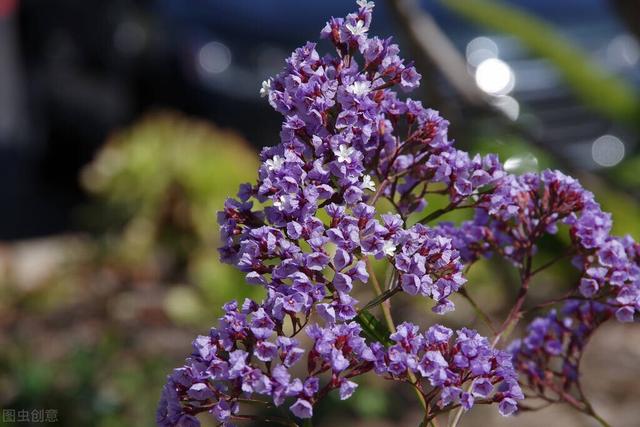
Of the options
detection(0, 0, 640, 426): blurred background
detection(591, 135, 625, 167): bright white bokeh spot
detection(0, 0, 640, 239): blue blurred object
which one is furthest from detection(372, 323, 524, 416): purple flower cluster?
detection(591, 135, 625, 167): bright white bokeh spot

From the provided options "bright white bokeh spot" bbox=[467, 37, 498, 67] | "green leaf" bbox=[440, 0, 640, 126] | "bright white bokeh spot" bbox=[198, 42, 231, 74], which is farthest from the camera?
"bright white bokeh spot" bbox=[198, 42, 231, 74]

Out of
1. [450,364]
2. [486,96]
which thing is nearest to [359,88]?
[450,364]

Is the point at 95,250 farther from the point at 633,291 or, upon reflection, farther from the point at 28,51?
the point at 633,291

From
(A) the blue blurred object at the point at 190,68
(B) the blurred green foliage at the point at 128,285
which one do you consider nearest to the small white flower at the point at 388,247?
(B) the blurred green foliage at the point at 128,285

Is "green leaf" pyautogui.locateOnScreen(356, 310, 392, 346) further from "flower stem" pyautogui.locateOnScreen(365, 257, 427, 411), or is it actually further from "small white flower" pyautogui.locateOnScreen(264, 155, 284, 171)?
"small white flower" pyautogui.locateOnScreen(264, 155, 284, 171)

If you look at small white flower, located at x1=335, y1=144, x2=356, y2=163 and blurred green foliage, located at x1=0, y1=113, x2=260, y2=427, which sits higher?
blurred green foliage, located at x1=0, y1=113, x2=260, y2=427

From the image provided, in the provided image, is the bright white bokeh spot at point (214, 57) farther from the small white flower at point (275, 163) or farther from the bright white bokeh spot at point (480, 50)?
the small white flower at point (275, 163)
